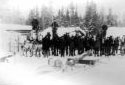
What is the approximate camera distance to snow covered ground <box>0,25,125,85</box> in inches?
228

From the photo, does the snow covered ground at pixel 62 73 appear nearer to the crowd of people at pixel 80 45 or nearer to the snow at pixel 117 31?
the crowd of people at pixel 80 45

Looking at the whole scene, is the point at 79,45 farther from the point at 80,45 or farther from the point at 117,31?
the point at 117,31

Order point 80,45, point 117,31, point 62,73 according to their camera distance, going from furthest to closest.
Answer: point 80,45 → point 117,31 → point 62,73

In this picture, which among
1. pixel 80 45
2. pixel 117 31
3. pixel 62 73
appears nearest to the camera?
pixel 62 73

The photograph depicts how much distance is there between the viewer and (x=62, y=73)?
634 cm

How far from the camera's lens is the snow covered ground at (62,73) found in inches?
228

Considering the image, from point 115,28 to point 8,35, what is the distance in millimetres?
4265

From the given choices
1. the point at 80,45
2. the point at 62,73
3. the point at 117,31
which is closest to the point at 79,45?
the point at 80,45

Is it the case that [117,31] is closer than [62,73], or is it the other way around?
[62,73]

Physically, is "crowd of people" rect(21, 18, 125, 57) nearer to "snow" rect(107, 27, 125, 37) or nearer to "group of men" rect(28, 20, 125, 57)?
"group of men" rect(28, 20, 125, 57)

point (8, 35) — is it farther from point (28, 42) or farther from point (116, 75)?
point (116, 75)

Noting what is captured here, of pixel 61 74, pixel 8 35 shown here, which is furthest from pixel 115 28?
pixel 8 35

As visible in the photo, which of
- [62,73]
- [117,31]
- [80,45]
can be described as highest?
[117,31]

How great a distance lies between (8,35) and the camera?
30.4 ft
